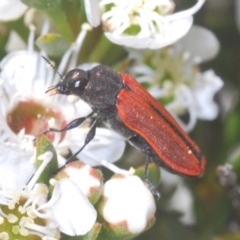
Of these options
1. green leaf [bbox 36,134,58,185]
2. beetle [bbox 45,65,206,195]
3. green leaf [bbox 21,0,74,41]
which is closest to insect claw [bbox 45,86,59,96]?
beetle [bbox 45,65,206,195]

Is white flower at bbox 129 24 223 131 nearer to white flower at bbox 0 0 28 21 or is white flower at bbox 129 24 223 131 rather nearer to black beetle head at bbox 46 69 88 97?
black beetle head at bbox 46 69 88 97

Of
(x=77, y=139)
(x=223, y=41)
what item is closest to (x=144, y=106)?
(x=77, y=139)

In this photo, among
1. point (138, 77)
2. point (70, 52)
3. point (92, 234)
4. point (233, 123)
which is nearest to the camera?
point (92, 234)

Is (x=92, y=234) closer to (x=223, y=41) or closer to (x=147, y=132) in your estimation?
(x=147, y=132)

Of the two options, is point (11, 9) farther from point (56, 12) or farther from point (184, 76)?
point (184, 76)

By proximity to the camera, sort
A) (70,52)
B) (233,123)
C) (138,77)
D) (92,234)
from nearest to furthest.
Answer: (92,234) < (70,52) < (138,77) < (233,123)
